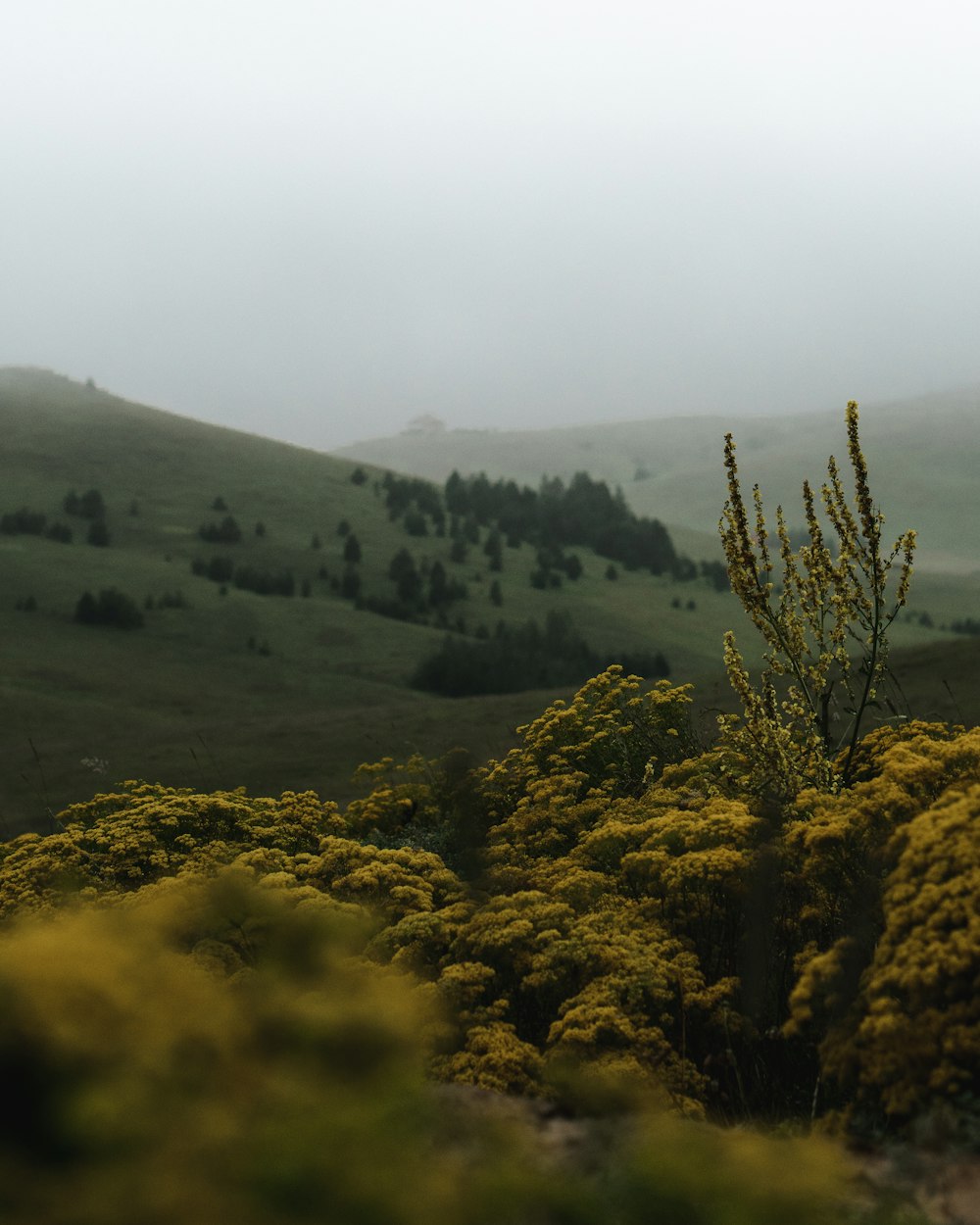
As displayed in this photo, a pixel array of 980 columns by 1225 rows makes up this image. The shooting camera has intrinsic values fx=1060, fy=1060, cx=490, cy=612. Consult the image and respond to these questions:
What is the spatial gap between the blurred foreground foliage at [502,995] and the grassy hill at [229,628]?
399 centimetres

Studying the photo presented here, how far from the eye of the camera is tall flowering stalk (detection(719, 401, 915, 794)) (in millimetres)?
6984

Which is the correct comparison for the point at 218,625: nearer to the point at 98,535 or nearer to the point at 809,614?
the point at 98,535

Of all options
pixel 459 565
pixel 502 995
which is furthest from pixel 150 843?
pixel 459 565

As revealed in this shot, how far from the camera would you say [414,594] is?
71.0m

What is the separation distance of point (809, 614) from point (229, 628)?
2103 inches

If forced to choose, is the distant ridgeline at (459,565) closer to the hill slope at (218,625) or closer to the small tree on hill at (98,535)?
the small tree on hill at (98,535)

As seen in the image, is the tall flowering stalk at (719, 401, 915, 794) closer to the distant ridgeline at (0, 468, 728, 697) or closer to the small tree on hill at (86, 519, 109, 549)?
the distant ridgeline at (0, 468, 728, 697)

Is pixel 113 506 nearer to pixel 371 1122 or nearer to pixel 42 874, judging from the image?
pixel 42 874

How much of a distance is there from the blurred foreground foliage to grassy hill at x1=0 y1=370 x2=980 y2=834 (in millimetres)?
3993

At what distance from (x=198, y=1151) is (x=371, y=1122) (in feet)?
1.24

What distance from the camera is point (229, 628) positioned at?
58.4 meters

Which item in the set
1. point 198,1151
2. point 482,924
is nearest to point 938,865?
point 482,924

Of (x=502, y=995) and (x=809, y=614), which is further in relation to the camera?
(x=809, y=614)

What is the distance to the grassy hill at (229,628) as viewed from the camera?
20.0m
